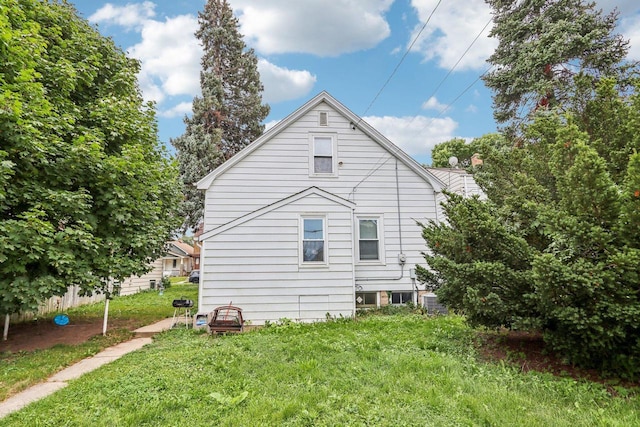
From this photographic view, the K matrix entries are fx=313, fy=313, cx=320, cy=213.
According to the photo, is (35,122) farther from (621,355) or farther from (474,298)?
(621,355)

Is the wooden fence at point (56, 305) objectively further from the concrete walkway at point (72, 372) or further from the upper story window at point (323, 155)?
the upper story window at point (323, 155)

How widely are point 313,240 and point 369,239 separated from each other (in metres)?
2.28

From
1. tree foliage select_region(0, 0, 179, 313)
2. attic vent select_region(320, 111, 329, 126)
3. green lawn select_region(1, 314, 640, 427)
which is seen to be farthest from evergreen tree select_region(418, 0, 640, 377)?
tree foliage select_region(0, 0, 179, 313)

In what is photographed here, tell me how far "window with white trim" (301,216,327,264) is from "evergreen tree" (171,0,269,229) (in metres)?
12.0

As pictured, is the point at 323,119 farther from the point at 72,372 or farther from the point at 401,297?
the point at 72,372

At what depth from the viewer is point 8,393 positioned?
4027 mm

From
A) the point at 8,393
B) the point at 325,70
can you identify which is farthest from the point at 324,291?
the point at 325,70

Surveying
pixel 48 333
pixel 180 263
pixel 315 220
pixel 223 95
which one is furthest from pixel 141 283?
pixel 180 263

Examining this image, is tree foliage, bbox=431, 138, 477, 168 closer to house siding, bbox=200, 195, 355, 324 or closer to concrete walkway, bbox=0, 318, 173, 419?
house siding, bbox=200, 195, 355, 324

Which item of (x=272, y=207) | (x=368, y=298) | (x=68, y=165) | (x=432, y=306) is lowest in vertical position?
(x=432, y=306)

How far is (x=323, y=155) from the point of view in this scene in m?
10.2

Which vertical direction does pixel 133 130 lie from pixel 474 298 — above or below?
above

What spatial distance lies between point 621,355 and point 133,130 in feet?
32.6

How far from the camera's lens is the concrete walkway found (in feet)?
12.3
